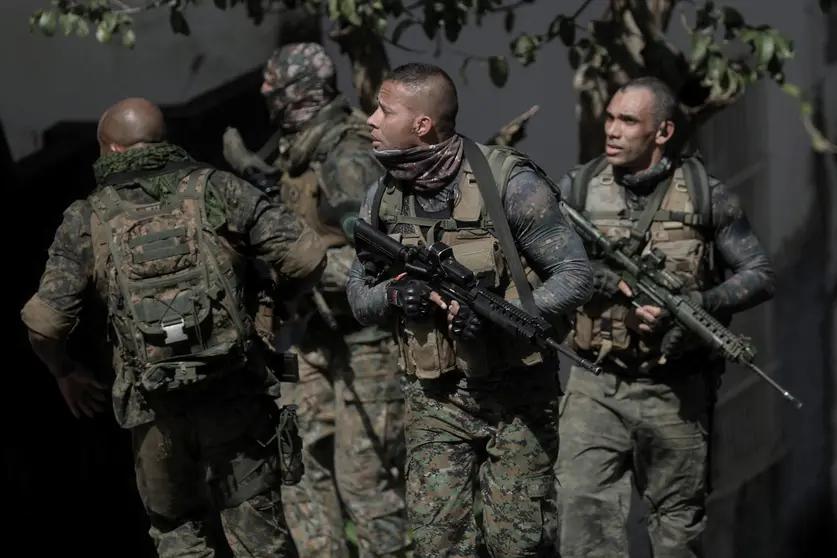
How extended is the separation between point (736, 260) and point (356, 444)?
1959mm

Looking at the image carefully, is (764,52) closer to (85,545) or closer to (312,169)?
(312,169)

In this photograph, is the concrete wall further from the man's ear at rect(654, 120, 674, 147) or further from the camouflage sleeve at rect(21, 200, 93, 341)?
the man's ear at rect(654, 120, 674, 147)

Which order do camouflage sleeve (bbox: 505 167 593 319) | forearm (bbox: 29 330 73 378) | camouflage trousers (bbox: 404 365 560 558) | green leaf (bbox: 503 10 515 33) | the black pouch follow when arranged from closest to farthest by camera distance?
camouflage sleeve (bbox: 505 167 593 319), camouflage trousers (bbox: 404 365 560 558), forearm (bbox: 29 330 73 378), the black pouch, green leaf (bbox: 503 10 515 33)

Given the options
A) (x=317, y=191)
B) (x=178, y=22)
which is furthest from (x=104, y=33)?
(x=317, y=191)

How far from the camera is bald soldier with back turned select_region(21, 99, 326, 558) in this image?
524 centimetres

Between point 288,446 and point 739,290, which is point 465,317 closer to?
point 288,446

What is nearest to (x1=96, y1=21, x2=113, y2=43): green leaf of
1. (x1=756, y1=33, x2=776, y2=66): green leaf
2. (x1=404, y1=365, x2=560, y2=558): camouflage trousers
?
(x1=404, y1=365, x2=560, y2=558): camouflage trousers

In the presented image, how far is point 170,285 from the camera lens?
5230 mm

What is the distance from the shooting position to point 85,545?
739cm

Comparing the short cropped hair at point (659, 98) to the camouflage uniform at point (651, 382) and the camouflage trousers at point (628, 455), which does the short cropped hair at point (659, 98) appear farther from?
the camouflage trousers at point (628, 455)

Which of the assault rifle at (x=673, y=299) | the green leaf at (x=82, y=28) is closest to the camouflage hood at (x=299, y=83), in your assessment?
the green leaf at (x=82, y=28)

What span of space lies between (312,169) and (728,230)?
1.97m

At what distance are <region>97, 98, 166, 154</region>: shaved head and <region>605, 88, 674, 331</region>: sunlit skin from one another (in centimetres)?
187

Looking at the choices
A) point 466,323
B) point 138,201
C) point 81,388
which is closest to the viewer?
point 466,323
